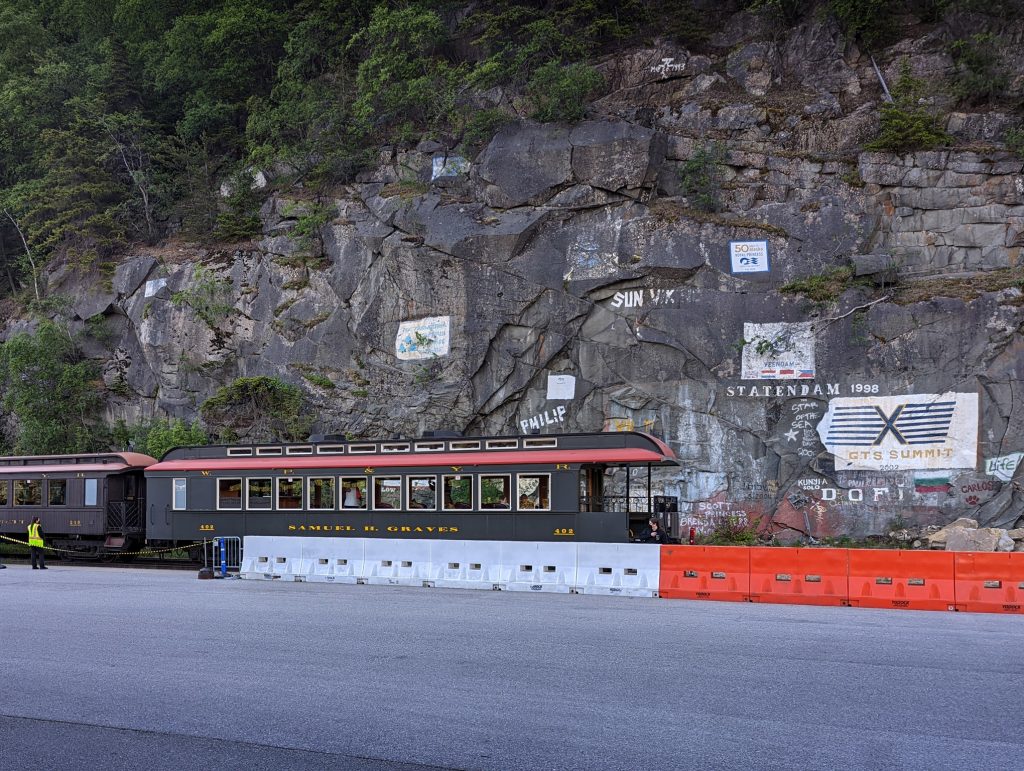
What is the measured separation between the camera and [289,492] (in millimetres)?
22234

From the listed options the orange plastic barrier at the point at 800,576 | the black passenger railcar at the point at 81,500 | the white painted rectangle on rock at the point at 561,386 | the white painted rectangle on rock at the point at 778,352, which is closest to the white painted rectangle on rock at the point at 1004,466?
the white painted rectangle on rock at the point at 778,352

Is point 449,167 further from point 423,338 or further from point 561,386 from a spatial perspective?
point 561,386

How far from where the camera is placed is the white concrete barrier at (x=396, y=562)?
18.2 m

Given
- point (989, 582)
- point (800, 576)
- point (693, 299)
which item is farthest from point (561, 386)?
point (989, 582)

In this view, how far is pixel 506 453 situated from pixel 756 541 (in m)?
8.10

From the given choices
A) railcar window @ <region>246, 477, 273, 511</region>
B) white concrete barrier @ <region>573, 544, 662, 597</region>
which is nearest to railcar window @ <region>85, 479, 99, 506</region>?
railcar window @ <region>246, 477, 273, 511</region>

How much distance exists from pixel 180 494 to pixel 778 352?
1681cm

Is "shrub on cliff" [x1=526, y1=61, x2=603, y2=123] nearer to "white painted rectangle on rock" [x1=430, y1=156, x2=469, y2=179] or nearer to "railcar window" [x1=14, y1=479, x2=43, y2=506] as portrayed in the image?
"white painted rectangle on rock" [x1=430, y1=156, x2=469, y2=179]

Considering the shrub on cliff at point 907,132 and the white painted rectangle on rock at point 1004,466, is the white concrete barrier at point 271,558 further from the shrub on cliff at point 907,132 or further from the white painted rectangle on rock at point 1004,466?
the shrub on cliff at point 907,132

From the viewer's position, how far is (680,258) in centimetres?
2766

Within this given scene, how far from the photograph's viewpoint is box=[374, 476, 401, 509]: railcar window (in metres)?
21.1

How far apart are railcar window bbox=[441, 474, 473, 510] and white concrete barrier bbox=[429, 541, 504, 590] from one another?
232 centimetres

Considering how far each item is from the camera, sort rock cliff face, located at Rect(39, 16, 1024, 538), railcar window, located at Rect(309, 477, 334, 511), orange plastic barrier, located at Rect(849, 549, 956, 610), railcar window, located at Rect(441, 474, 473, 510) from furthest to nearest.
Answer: rock cliff face, located at Rect(39, 16, 1024, 538), railcar window, located at Rect(309, 477, 334, 511), railcar window, located at Rect(441, 474, 473, 510), orange plastic barrier, located at Rect(849, 549, 956, 610)

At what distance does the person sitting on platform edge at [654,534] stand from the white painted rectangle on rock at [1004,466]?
9.65 meters
